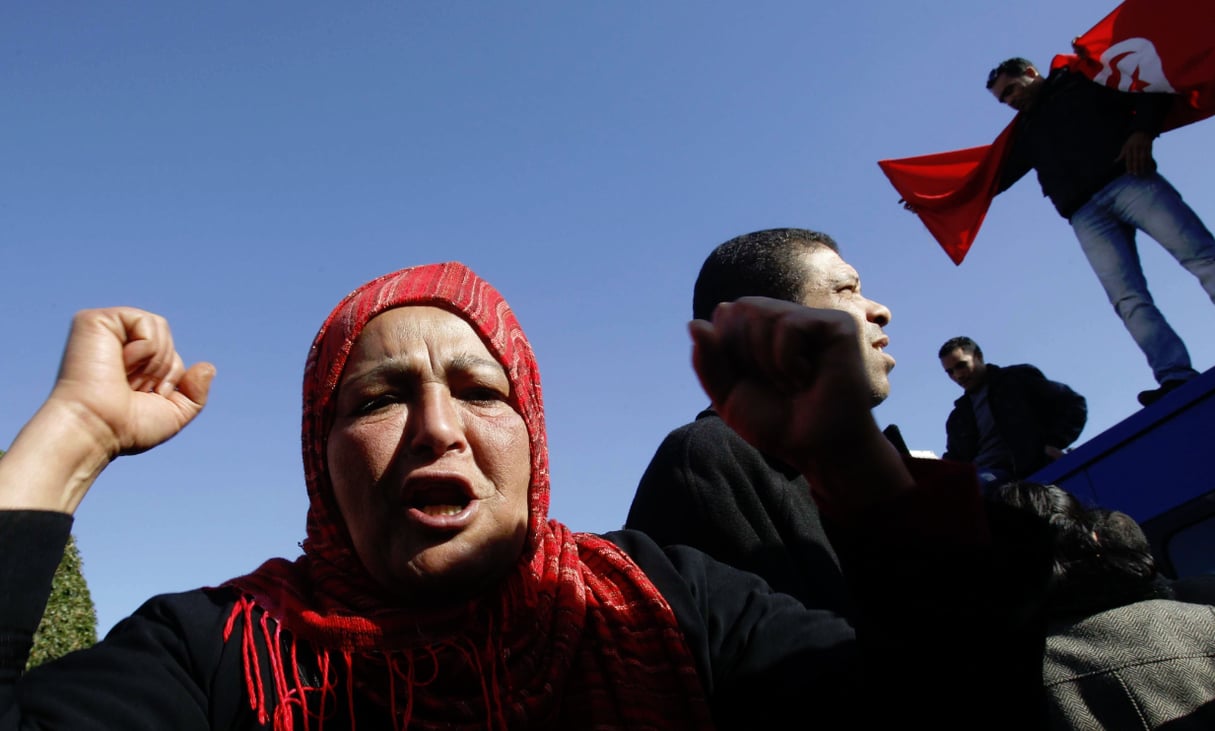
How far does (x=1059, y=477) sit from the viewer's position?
183 inches

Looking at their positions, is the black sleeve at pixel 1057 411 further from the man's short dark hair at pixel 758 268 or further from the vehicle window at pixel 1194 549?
the man's short dark hair at pixel 758 268

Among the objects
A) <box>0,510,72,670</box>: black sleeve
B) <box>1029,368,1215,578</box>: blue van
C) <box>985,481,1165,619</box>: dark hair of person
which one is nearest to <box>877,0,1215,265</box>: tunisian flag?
<box>1029,368,1215,578</box>: blue van

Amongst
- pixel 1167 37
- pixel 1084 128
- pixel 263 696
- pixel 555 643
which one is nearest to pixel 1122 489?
pixel 1084 128

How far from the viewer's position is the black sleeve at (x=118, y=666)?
1.24m

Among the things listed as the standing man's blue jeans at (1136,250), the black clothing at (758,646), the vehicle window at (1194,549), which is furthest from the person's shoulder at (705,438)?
the standing man's blue jeans at (1136,250)

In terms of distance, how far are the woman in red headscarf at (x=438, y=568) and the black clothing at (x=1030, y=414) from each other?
3.99 metres

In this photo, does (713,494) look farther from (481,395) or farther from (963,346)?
(963,346)

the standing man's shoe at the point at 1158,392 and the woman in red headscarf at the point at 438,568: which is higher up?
the standing man's shoe at the point at 1158,392

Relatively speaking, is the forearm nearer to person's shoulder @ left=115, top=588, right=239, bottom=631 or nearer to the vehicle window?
person's shoulder @ left=115, top=588, right=239, bottom=631

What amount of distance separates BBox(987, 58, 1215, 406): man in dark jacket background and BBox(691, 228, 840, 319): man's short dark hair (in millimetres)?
2166

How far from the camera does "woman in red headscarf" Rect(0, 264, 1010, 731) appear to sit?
1170mm

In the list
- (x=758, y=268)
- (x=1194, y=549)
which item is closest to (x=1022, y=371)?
(x=1194, y=549)

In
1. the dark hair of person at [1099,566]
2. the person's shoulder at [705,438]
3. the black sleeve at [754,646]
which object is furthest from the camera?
the person's shoulder at [705,438]

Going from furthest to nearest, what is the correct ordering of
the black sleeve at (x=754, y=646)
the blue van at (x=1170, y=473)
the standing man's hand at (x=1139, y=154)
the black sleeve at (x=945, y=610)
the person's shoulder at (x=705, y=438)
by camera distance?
the standing man's hand at (x=1139, y=154) → the blue van at (x=1170, y=473) → the person's shoulder at (x=705, y=438) → the black sleeve at (x=754, y=646) → the black sleeve at (x=945, y=610)
